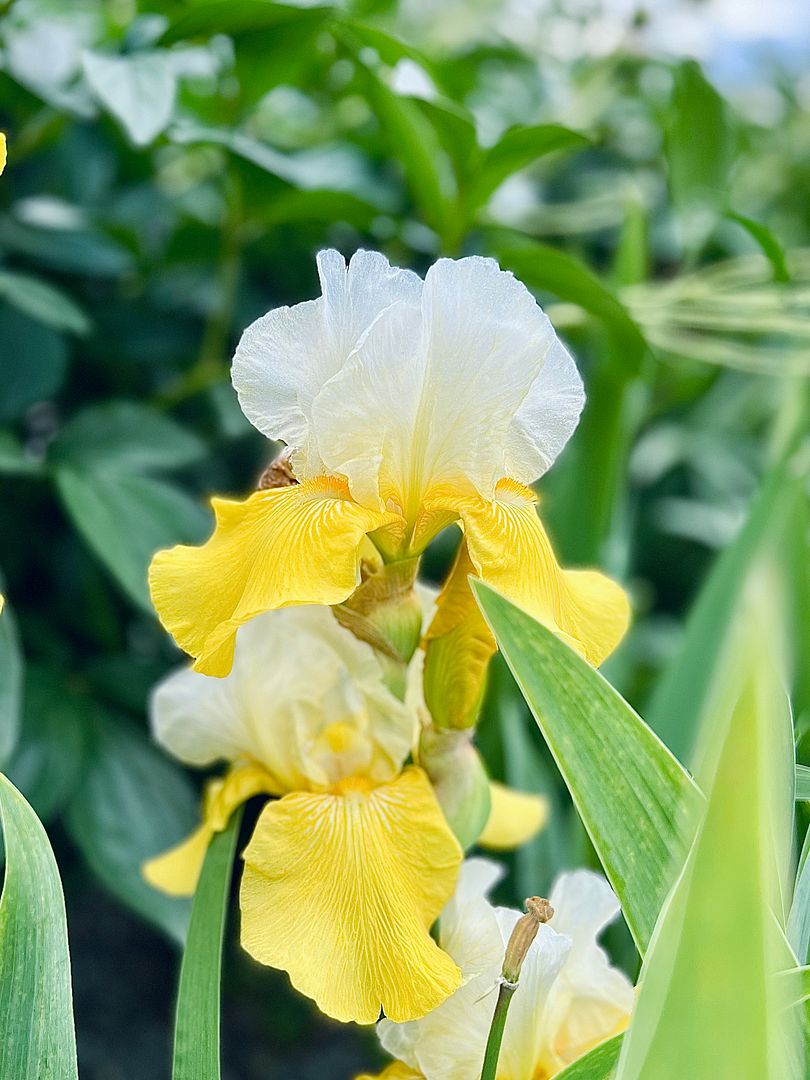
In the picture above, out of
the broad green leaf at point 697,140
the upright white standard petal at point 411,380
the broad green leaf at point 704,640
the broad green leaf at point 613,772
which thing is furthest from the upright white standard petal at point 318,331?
the broad green leaf at point 697,140

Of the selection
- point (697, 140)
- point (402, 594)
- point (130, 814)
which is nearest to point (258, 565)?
point (402, 594)

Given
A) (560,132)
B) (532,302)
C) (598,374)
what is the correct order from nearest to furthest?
(532,302) → (560,132) → (598,374)

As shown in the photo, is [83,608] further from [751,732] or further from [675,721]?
[751,732]

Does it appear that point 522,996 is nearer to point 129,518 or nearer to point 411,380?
point 411,380

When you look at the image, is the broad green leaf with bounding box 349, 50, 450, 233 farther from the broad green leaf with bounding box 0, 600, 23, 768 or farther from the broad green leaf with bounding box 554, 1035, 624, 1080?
the broad green leaf with bounding box 554, 1035, 624, 1080

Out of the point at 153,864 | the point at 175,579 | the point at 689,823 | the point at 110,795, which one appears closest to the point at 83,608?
the point at 110,795
